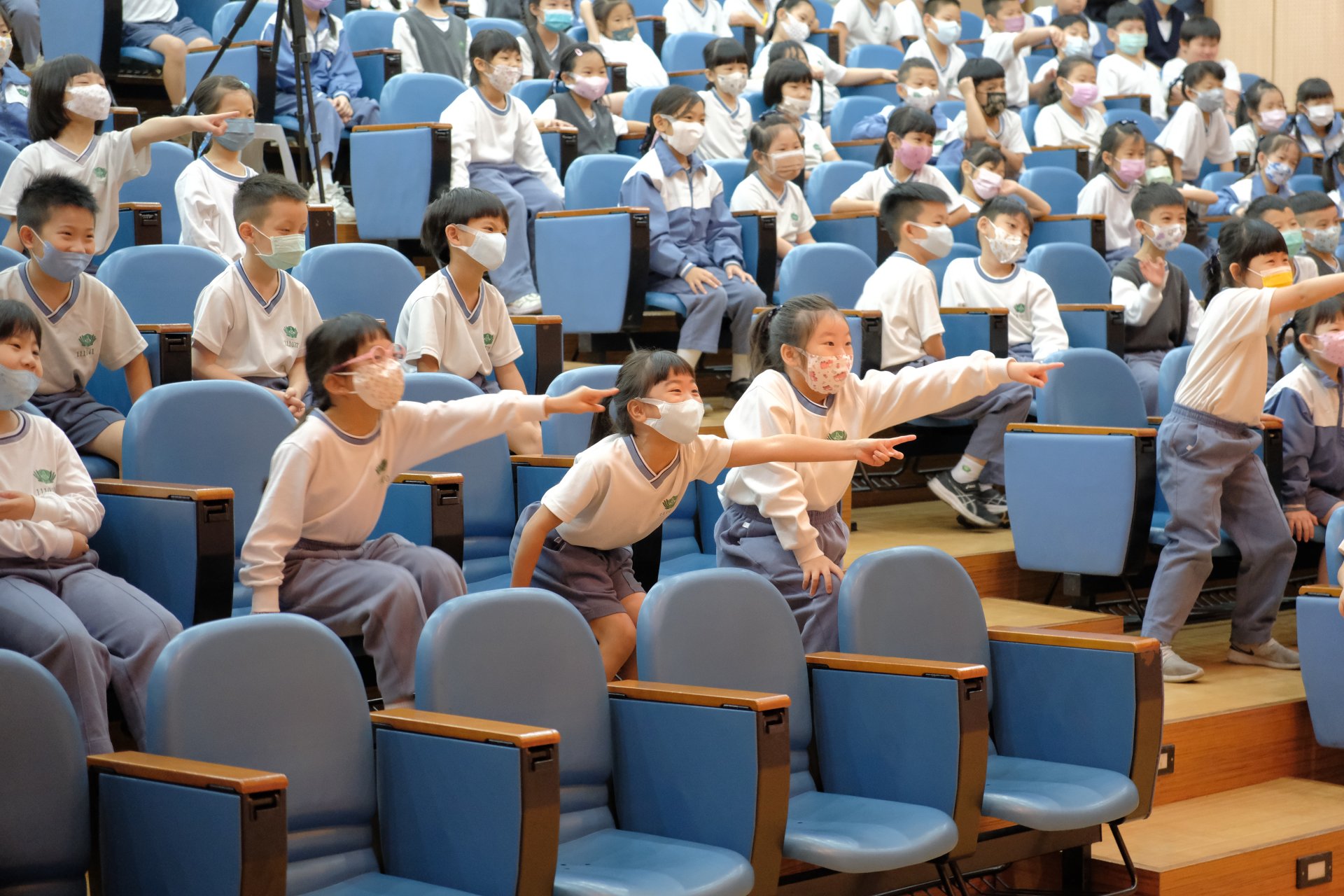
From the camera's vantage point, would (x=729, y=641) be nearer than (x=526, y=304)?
Yes

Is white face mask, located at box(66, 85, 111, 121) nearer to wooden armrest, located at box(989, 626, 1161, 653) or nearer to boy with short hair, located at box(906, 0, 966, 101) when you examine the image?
wooden armrest, located at box(989, 626, 1161, 653)

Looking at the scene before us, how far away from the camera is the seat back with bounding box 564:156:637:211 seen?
5.33 metres

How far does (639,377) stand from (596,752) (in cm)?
80

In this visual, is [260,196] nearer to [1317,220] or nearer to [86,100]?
[86,100]

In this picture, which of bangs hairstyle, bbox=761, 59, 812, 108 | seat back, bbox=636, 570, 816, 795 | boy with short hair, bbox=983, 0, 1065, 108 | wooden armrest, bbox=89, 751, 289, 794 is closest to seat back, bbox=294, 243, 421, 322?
seat back, bbox=636, 570, 816, 795

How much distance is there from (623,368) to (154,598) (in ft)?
3.17

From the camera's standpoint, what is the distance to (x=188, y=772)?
1998mm

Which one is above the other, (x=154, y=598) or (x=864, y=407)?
(x=864, y=407)

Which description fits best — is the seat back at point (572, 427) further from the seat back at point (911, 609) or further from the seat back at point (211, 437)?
the seat back at point (911, 609)

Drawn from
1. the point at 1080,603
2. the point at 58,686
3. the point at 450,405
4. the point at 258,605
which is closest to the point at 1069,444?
the point at 1080,603

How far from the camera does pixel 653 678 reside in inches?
101

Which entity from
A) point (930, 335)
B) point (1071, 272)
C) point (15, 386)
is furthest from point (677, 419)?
point (1071, 272)

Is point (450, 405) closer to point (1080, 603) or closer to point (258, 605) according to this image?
point (258, 605)

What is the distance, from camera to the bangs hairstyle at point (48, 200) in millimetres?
3205
